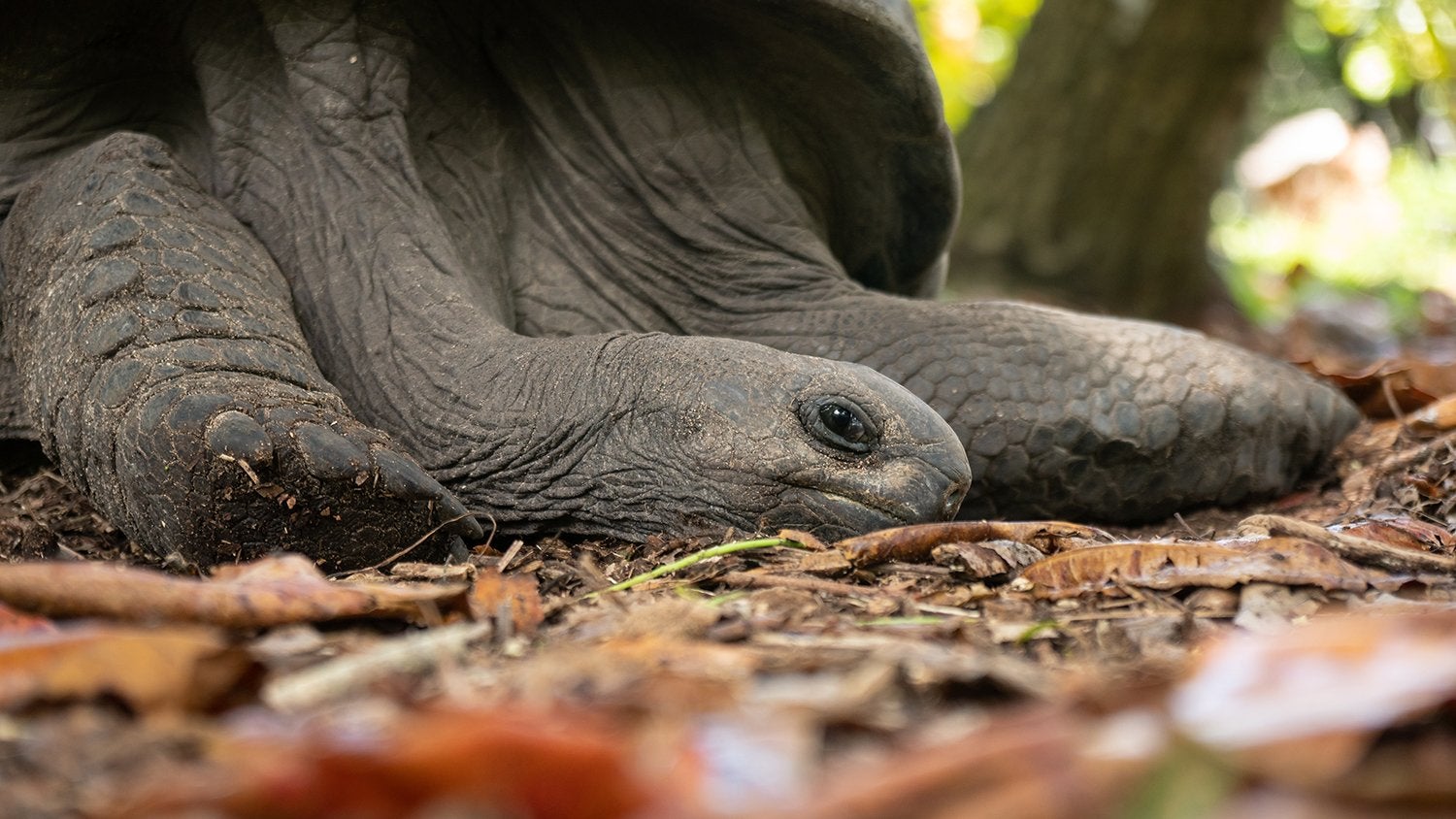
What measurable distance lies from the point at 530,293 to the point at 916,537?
50.0 inches

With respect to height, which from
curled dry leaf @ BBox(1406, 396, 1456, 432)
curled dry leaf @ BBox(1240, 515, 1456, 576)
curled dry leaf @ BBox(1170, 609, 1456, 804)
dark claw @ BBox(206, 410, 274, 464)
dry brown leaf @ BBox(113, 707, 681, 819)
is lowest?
curled dry leaf @ BBox(1406, 396, 1456, 432)

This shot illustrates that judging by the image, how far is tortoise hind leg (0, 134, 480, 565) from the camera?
212cm

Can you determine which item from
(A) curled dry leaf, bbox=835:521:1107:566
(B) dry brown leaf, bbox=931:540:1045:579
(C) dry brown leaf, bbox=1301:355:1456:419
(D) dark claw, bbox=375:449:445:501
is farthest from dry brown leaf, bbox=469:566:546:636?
(C) dry brown leaf, bbox=1301:355:1456:419

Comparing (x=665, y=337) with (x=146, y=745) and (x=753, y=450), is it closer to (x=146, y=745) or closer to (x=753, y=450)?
(x=753, y=450)

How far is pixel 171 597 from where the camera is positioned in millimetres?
1503

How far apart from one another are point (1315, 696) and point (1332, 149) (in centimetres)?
1260

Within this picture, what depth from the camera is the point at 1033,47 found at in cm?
673

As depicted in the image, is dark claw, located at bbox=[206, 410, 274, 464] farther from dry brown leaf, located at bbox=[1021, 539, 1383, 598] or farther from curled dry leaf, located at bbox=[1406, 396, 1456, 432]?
curled dry leaf, located at bbox=[1406, 396, 1456, 432]

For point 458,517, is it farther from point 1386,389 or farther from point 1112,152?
point 1112,152

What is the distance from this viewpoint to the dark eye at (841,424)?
2426 mm

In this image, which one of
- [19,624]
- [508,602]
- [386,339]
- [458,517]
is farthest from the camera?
[386,339]

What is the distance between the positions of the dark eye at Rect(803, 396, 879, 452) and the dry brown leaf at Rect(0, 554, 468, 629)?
0.94 metres

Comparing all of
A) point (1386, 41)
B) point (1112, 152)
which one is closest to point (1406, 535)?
point (1112, 152)

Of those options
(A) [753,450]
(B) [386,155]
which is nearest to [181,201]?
(B) [386,155]
